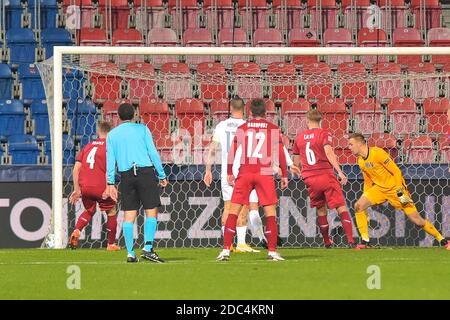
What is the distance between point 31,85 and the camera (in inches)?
762

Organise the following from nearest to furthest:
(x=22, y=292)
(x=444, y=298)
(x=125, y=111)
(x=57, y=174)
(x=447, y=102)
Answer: (x=444, y=298) < (x=22, y=292) < (x=125, y=111) < (x=57, y=174) < (x=447, y=102)

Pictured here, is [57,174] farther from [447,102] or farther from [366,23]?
[366,23]

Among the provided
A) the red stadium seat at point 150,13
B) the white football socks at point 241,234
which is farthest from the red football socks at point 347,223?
the red stadium seat at point 150,13

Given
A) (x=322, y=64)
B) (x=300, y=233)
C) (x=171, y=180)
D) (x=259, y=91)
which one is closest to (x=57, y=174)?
(x=171, y=180)

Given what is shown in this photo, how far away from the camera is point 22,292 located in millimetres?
9102

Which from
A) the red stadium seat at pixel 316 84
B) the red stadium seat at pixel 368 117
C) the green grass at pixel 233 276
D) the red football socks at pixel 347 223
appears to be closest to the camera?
the green grass at pixel 233 276

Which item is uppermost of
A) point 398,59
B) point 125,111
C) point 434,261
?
point 398,59

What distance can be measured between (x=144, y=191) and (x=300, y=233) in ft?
14.1

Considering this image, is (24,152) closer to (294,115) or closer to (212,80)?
(212,80)

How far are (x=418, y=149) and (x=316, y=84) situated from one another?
80.4 inches

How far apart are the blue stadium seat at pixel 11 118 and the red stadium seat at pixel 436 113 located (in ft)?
19.5

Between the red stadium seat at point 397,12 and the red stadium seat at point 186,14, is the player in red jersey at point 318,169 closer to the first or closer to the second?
the red stadium seat at point 186,14

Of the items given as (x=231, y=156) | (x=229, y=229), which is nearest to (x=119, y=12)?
(x=231, y=156)

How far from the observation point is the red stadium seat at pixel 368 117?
57.7 feet
